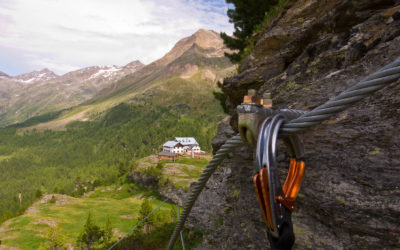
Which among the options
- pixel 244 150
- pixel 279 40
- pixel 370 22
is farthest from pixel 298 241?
pixel 279 40

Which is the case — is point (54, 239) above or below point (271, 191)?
below

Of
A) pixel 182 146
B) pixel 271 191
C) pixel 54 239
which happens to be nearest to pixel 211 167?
pixel 271 191

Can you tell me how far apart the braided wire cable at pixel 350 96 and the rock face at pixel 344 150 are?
2.33m

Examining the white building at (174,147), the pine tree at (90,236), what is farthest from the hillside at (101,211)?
the white building at (174,147)

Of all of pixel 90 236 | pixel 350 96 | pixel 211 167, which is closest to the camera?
pixel 350 96

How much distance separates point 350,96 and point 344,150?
2624 mm

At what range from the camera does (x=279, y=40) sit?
412 inches

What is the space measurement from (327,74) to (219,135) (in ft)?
29.6

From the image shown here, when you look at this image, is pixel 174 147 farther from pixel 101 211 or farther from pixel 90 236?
pixel 90 236

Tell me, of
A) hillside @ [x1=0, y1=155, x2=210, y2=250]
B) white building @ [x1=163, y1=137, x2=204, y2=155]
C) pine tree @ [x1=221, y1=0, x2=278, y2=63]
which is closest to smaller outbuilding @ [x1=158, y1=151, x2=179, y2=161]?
hillside @ [x1=0, y1=155, x2=210, y2=250]

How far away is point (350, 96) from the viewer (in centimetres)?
194

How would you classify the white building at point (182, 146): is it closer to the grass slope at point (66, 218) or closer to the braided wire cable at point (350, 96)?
the grass slope at point (66, 218)

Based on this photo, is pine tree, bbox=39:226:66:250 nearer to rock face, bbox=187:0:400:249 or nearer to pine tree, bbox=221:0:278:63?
pine tree, bbox=221:0:278:63

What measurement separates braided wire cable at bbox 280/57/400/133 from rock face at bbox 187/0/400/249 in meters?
2.33
